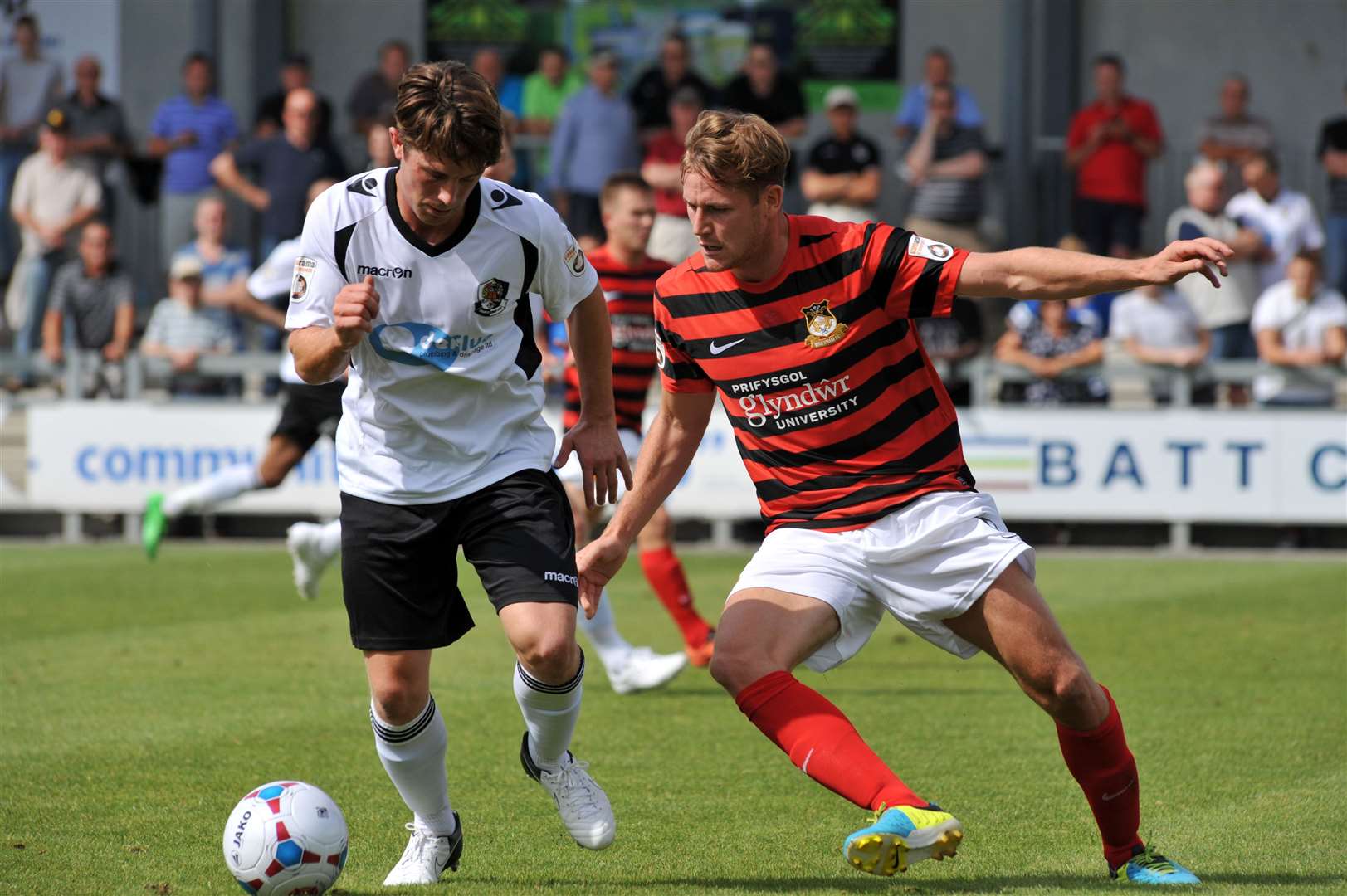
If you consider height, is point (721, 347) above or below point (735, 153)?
below

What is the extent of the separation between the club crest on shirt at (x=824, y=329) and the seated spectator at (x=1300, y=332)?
980 centimetres

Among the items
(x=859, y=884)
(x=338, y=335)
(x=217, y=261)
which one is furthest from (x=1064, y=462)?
(x=338, y=335)

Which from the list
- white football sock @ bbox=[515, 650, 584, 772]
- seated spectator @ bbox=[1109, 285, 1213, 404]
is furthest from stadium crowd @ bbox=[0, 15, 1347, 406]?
white football sock @ bbox=[515, 650, 584, 772]

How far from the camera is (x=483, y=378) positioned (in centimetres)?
488

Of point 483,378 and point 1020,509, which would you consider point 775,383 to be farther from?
point 1020,509

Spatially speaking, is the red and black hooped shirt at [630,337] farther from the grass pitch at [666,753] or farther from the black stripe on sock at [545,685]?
the black stripe on sock at [545,685]

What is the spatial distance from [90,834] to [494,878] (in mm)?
1348

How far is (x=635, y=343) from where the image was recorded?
8.66 m

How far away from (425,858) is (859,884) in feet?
3.85

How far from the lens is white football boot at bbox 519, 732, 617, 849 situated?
196 inches

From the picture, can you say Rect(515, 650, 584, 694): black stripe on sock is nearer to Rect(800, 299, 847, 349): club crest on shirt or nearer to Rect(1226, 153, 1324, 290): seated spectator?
Rect(800, 299, 847, 349): club crest on shirt

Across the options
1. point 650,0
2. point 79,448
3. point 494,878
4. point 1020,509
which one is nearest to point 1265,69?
point 650,0

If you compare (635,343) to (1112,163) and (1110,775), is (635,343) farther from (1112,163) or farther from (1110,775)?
(1112,163)

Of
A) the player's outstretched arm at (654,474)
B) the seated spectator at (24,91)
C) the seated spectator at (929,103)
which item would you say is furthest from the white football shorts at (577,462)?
the seated spectator at (24,91)
